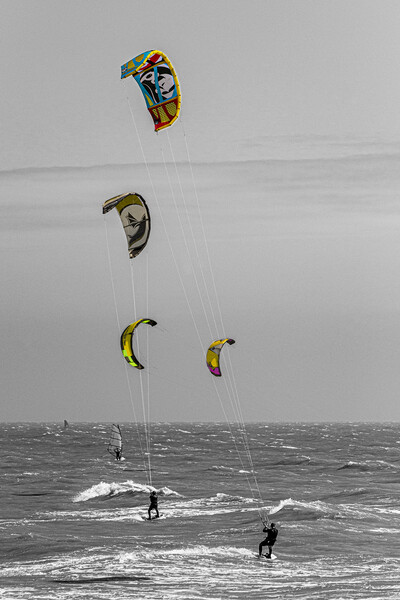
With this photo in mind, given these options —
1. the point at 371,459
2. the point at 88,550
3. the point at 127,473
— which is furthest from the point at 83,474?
the point at 88,550

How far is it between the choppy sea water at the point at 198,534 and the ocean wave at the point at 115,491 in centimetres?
6

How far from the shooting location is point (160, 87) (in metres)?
24.9

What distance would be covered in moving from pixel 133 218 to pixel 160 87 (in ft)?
12.5

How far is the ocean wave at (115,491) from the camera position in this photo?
152ft

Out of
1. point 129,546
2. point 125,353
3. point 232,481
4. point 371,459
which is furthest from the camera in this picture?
point 371,459

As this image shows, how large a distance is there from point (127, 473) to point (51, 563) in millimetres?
37176

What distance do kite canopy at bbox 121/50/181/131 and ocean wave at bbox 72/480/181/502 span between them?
2456cm

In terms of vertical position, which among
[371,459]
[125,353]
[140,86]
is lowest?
[371,459]

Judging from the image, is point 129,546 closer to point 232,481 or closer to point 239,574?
point 239,574

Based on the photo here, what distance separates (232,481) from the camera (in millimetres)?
55062

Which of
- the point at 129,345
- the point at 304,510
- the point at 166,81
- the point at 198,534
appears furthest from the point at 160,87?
the point at 304,510

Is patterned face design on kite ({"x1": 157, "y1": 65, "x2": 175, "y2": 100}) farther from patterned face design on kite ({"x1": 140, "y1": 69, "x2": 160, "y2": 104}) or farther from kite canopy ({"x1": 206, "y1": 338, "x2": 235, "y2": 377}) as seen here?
kite canopy ({"x1": 206, "y1": 338, "x2": 235, "y2": 377})

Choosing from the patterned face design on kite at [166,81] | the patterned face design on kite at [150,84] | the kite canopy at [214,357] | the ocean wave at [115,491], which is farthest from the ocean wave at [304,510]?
the patterned face design on kite at [166,81]

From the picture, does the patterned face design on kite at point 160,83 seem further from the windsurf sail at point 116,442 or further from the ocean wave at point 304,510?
the windsurf sail at point 116,442
